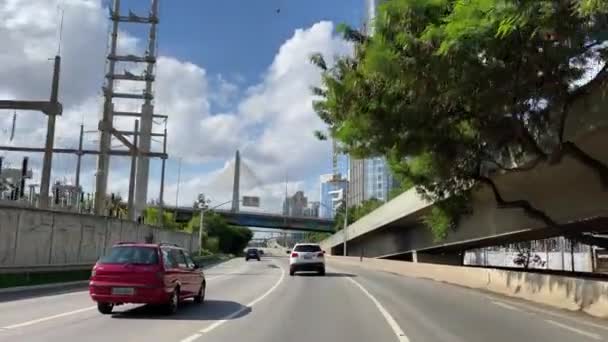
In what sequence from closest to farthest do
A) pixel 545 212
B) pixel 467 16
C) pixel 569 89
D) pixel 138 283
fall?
pixel 467 16, pixel 138 283, pixel 569 89, pixel 545 212

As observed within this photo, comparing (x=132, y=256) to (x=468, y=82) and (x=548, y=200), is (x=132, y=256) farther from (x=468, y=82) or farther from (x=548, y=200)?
(x=548, y=200)

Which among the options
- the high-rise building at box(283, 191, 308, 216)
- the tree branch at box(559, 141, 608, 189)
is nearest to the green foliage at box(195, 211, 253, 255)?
the high-rise building at box(283, 191, 308, 216)

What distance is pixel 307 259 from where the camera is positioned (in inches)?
1422

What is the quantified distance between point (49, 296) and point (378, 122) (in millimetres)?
11152

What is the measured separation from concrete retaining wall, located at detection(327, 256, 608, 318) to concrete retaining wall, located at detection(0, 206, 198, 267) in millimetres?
18178

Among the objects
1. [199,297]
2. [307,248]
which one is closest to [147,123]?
[307,248]

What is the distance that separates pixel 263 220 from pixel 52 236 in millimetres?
97231

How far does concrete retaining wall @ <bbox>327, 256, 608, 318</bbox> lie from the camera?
→ 17.1 metres

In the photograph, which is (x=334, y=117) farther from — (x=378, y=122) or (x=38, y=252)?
(x=38, y=252)

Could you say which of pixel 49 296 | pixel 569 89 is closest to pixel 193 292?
pixel 49 296

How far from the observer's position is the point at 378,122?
56.9ft

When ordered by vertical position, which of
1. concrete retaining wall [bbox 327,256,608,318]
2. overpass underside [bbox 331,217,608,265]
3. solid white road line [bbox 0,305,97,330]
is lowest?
solid white road line [bbox 0,305,97,330]

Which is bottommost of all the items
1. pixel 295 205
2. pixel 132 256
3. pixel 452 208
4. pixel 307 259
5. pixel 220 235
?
pixel 132 256

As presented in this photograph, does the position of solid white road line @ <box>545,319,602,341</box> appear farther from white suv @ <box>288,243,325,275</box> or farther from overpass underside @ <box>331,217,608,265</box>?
white suv @ <box>288,243,325,275</box>
